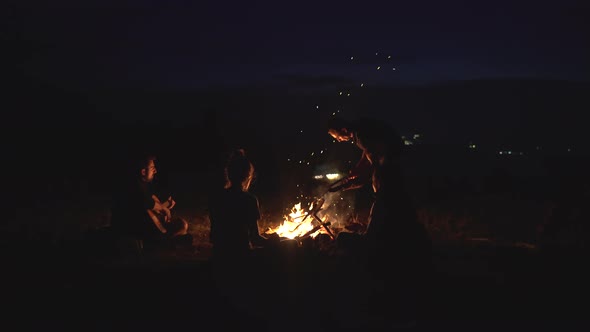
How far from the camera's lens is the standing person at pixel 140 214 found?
30.9 ft

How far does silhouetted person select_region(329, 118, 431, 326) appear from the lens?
657 centimetres

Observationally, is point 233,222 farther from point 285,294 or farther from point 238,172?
point 285,294

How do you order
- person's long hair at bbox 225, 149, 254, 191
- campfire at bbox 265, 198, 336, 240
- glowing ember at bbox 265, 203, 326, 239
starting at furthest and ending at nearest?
1. glowing ember at bbox 265, 203, 326, 239
2. campfire at bbox 265, 198, 336, 240
3. person's long hair at bbox 225, 149, 254, 191

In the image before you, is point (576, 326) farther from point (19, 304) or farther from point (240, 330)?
point (19, 304)

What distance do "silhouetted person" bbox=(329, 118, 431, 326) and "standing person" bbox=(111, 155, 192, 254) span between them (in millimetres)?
3537

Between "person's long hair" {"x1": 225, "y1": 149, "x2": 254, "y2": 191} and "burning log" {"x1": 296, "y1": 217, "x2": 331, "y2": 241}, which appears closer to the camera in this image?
"person's long hair" {"x1": 225, "y1": 149, "x2": 254, "y2": 191}

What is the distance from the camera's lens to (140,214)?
945 centimetres

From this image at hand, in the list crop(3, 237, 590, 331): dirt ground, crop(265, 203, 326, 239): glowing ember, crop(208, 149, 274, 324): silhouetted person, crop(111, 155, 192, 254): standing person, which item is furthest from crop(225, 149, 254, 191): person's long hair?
crop(111, 155, 192, 254): standing person

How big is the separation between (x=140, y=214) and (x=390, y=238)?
463 cm

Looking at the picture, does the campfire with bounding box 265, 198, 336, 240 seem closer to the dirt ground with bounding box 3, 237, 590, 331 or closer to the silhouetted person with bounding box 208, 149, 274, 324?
the dirt ground with bounding box 3, 237, 590, 331

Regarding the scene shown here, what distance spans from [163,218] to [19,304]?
10.8ft

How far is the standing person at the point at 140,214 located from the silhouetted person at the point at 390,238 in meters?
3.54

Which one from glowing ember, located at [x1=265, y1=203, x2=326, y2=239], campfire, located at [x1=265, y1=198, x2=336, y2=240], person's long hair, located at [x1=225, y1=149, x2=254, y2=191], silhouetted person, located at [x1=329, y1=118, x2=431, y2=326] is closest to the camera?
silhouetted person, located at [x1=329, y1=118, x2=431, y2=326]

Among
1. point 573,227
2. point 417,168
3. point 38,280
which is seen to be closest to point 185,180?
point 417,168
